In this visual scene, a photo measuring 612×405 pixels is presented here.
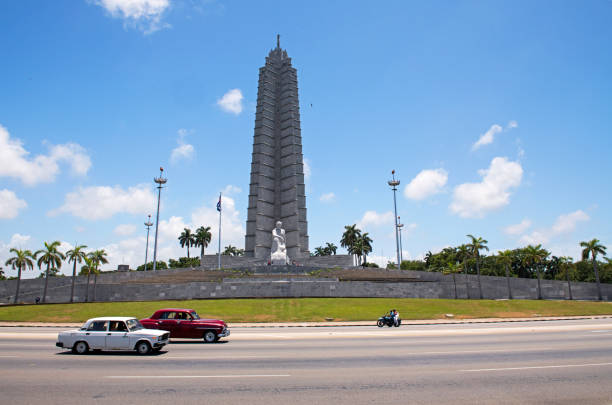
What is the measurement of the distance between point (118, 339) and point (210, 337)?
14.4 feet

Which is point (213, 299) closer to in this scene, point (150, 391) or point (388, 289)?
point (388, 289)

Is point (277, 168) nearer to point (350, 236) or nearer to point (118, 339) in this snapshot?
point (350, 236)

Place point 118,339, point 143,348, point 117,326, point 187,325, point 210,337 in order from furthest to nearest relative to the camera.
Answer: point 187,325
point 210,337
point 117,326
point 118,339
point 143,348

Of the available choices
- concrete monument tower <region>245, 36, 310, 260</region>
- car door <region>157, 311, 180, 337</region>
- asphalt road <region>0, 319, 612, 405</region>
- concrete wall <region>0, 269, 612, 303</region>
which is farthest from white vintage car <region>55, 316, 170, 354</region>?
concrete monument tower <region>245, 36, 310, 260</region>

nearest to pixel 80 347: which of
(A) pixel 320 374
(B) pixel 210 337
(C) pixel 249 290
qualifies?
(B) pixel 210 337

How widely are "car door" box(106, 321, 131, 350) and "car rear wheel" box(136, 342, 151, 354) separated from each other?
354mm

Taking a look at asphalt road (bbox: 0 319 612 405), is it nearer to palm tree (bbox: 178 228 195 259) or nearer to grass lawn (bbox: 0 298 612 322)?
grass lawn (bbox: 0 298 612 322)

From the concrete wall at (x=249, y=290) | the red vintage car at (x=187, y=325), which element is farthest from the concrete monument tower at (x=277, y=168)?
the red vintage car at (x=187, y=325)

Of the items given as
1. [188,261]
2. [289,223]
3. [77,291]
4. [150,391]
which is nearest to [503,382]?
[150,391]

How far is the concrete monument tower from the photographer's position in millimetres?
68250

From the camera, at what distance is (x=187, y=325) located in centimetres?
1664

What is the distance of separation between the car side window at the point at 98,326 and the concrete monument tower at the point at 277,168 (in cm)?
5316

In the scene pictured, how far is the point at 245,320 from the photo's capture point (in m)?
27.3

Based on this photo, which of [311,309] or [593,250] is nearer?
[311,309]
